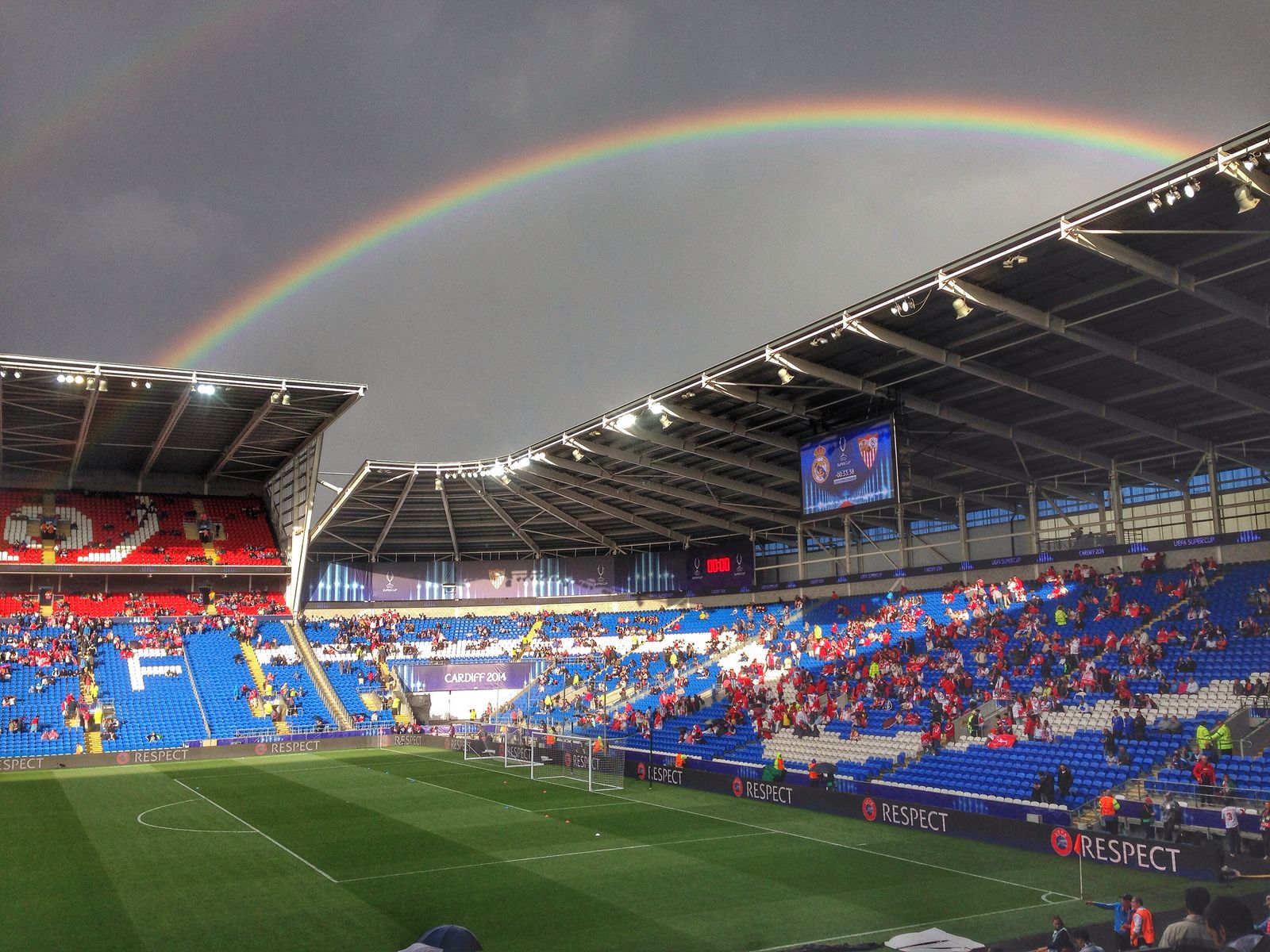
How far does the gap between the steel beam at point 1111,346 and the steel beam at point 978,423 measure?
22.4ft

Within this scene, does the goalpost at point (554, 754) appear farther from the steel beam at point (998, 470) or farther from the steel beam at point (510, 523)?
the steel beam at point (998, 470)

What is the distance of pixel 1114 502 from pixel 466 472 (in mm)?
31357

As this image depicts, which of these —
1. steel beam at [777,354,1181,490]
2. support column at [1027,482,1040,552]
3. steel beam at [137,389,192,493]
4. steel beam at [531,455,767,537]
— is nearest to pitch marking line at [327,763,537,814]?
steel beam at [777,354,1181,490]

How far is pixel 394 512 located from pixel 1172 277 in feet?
154

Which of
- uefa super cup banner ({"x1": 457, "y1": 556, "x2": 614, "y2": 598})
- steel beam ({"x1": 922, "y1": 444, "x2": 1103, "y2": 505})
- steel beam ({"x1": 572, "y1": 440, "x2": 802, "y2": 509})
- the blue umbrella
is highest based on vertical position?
steel beam ({"x1": 572, "y1": 440, "x2": 802, "y2": 509})

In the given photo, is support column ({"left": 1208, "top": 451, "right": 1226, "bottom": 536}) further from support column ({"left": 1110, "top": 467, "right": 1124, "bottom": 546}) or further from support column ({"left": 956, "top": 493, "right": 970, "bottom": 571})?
support column ({"left": 956, "top": 493, "right": 970, "bottom": 571})

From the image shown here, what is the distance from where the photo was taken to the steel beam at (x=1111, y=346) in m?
26.2

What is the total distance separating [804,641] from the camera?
160 ft

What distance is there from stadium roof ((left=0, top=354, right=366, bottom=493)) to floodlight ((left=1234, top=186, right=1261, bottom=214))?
40028 mm

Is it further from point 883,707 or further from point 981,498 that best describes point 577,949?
point 981,498

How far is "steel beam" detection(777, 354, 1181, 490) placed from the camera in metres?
33.1

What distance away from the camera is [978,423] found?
35.8 metres

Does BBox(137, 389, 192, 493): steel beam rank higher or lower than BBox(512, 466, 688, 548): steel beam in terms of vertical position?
higher

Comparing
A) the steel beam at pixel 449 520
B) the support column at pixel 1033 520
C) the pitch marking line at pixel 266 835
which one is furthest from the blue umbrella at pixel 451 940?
the steel beam at pixel 449 520
